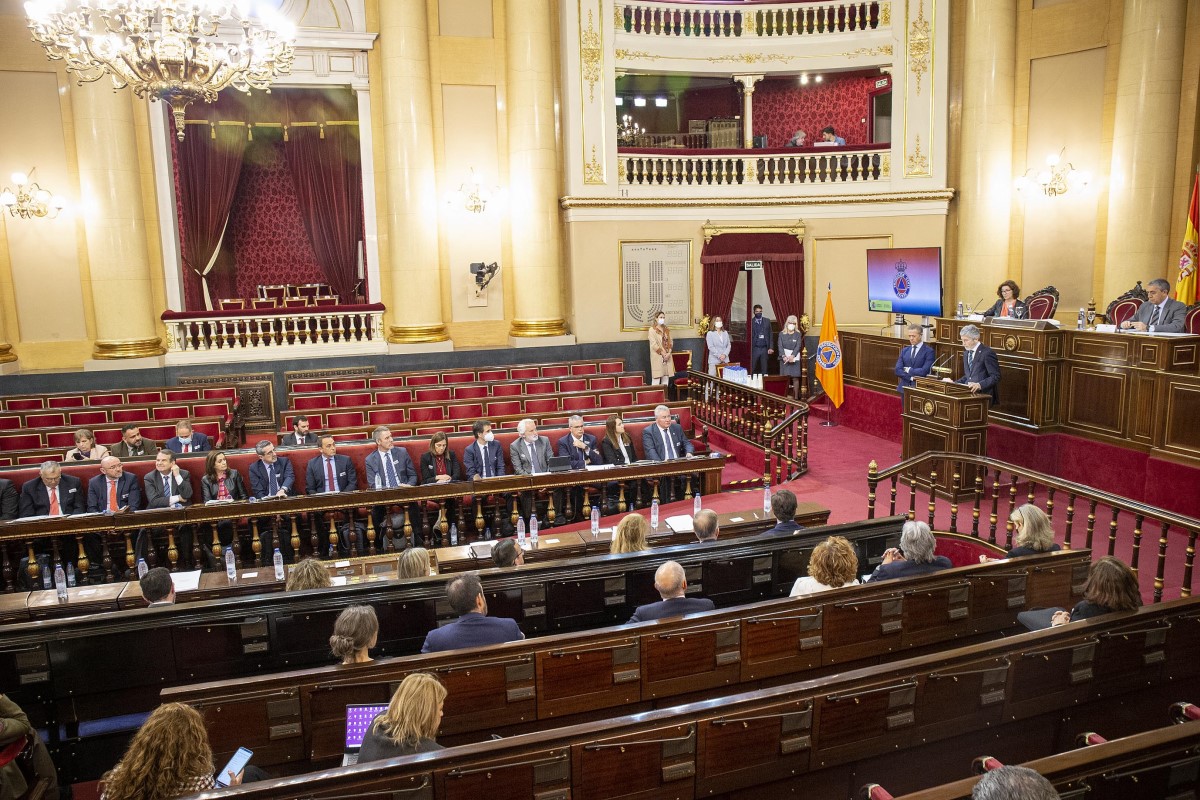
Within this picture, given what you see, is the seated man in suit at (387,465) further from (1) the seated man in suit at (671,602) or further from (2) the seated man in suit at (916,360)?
(2) the seated man in suit at (916,360)

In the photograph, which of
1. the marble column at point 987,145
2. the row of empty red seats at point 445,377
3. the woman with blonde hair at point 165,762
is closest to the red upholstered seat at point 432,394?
the row of empty red seats at point 445,377

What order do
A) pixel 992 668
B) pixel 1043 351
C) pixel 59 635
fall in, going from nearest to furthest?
pixel 992 668, pixel 59 635, pixel 1043 351

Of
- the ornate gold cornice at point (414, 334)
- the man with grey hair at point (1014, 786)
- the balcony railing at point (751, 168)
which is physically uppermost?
the balcony railing at point (751, 168)

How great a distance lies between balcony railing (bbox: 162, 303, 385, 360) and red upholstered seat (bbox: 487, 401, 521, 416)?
362 cm

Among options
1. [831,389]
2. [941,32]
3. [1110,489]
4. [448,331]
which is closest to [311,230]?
[448,331]

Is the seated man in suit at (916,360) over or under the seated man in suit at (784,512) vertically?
over

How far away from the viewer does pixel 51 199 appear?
10.9 metres

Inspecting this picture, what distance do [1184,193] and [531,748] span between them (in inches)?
437

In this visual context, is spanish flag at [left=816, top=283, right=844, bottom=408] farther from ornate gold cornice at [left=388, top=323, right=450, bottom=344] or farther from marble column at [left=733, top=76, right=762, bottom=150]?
ornate gold cornice at [left=388, top=323, right=450, bottom=344]

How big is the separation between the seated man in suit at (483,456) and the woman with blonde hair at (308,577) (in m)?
2.86

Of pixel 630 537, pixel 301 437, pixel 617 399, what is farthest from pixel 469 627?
pixel 617 399

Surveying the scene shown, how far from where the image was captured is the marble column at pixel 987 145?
11477mm

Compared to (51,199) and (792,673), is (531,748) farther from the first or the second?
(51,199)

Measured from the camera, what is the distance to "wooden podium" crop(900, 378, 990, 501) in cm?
682
